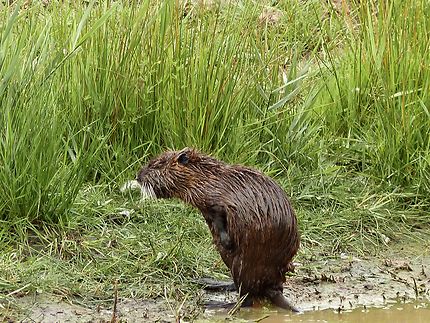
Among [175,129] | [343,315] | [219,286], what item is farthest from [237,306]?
[175,129]

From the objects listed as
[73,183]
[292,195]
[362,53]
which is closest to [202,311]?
[73,183]

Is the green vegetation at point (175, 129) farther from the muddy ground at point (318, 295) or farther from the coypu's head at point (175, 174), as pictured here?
the coypu's head at point (175, 174)

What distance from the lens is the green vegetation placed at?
518 centimetres

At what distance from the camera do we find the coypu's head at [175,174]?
16.4 feet

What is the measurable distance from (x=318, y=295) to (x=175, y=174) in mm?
875

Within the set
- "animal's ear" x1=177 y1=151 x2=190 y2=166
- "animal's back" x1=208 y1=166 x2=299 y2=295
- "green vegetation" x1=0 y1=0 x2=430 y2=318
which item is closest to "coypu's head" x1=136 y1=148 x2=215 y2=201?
"animal's ear" x1=177 y1=151 x2=190 y2=166

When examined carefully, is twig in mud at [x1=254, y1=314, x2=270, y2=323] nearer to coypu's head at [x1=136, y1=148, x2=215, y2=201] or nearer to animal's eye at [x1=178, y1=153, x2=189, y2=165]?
coypu's head at [x1=136, y1=148, x2=215, y2=201]

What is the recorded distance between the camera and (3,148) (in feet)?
17.1

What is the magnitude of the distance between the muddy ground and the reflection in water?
0.05 metres

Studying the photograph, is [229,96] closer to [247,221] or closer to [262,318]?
[247,221]

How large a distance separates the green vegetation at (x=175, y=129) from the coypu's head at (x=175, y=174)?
0.30m

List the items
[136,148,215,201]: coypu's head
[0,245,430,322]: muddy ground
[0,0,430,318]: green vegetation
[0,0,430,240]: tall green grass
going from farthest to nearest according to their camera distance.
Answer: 1. [0,0,430,240]: tall green grass
2. [0,0,430,318]: green vegetation
3. [136,148,215,201]: coypu's head
4. [0,245,430,322]: muddy ground

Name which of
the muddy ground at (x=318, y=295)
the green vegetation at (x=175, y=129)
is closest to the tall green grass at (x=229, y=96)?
the green vegetation at (x=175, y=129)

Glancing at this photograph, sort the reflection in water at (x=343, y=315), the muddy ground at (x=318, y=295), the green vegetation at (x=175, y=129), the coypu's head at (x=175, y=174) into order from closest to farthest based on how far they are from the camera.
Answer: the muddy ground at (x=318, y=295), the reflection in water at (x=343, y=315), the coypu's head at (x=175, y=174), the green vegetation at (x=175, y=129)
